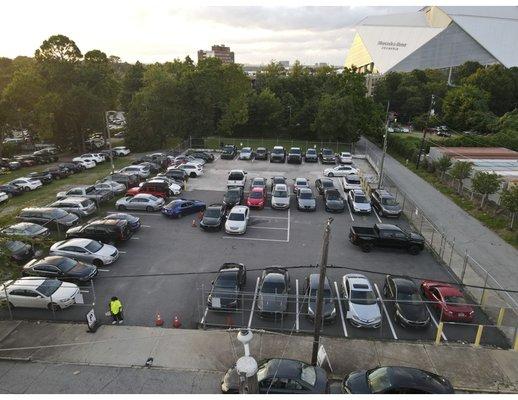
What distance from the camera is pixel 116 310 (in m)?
15.5

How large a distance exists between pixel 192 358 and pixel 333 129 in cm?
4707

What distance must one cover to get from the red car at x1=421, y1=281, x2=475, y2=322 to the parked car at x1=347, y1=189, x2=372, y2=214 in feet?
37.3

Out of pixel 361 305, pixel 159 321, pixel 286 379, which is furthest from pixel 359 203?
pixel 286 379

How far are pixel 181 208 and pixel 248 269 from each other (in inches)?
391

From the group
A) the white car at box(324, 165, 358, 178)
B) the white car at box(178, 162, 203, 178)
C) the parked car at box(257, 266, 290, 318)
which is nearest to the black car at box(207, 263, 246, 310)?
the parked car at box(257, 266, 290, 318)

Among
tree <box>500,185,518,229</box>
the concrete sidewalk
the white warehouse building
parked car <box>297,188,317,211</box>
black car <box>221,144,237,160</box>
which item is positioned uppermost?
the white warehouse building

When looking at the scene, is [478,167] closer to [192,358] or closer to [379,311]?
[379,311]

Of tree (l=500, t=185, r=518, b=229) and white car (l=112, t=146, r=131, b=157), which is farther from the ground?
tree (l=500, t=185, r=518, b=229)

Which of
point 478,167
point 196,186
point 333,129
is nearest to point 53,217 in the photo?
point 196,186

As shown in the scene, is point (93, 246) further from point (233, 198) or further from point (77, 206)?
point (233, 198)

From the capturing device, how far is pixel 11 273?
55.9 ft

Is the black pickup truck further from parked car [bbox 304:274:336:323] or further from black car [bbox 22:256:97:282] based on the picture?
black car [bbox 22:256:97:282]

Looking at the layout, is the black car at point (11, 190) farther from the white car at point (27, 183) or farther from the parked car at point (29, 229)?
the parked car at point (29, 229)

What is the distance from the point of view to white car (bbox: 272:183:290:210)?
29.5 m
